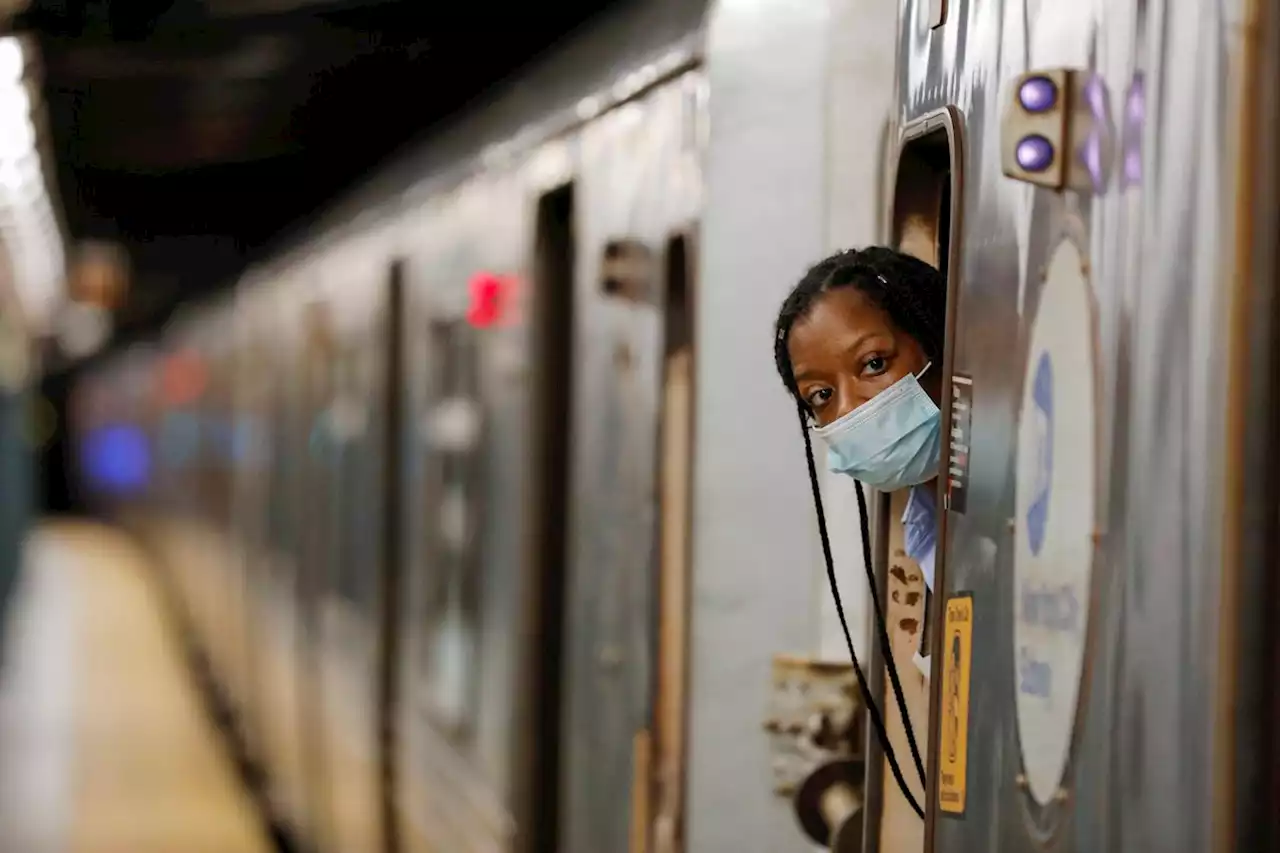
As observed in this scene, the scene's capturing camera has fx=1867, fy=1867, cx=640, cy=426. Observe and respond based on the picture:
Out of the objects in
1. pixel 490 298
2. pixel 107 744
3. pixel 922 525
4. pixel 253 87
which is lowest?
pixel 107 744

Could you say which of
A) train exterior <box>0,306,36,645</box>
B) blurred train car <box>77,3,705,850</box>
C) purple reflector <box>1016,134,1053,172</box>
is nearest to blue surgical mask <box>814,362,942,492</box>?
purple reflector <box>1016,134,1053,172</box>

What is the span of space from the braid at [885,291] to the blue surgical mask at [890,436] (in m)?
0.06

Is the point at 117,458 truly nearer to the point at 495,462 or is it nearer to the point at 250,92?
the point at 250,92

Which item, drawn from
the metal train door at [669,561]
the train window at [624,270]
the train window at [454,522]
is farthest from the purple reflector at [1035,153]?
the train window at [454,522]

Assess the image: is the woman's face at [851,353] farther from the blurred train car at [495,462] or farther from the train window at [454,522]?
the train window at [454,522]

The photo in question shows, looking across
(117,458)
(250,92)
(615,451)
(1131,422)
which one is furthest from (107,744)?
(117,458)

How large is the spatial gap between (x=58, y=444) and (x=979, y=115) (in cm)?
3457

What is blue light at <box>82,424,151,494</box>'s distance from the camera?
20.6m

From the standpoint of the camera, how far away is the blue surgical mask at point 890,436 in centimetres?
161

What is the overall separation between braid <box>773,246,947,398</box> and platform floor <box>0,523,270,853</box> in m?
6.96

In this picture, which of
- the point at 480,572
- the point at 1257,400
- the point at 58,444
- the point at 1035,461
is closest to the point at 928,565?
the point at 1035,461

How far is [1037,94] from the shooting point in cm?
134

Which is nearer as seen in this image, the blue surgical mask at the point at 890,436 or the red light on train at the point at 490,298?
the blue surgical mask at the point at 890,436

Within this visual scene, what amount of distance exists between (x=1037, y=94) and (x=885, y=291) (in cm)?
35
